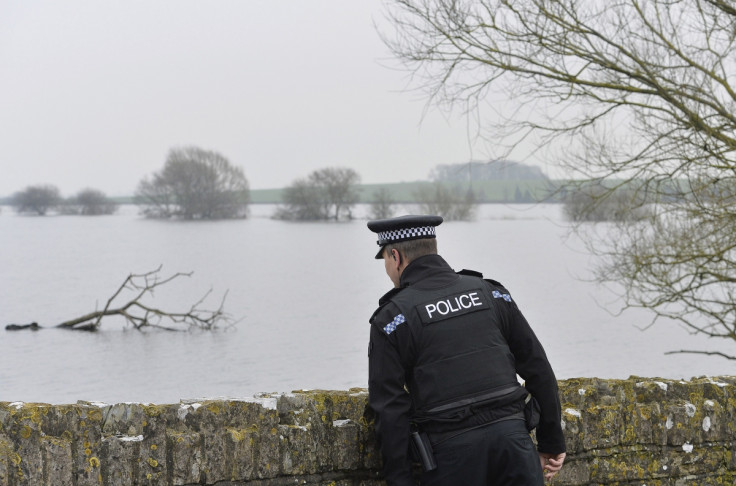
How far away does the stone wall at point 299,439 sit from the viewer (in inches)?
129

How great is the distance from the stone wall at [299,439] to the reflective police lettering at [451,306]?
58cm

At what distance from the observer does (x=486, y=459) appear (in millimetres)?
3301

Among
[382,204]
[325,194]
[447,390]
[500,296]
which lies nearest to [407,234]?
[500,296]

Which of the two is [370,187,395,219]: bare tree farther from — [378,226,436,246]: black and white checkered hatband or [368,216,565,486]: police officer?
[368,216,565,486]: police officer

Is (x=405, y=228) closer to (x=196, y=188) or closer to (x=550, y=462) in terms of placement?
(x=550, y=462)

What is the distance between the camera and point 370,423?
368 centimetres

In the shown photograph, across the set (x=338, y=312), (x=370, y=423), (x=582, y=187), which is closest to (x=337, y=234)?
(x=338, y=312)

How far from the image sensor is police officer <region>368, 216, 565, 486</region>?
3.29m

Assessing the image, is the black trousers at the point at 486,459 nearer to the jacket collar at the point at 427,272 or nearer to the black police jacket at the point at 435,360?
the black police jacket at the point at 435,360

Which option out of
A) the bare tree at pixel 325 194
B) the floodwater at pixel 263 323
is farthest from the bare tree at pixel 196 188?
the floodwater at pixel 263 323

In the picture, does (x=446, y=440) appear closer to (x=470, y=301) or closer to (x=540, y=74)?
(x=470, y=301)

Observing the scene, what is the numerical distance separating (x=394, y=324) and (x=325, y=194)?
3450 inches

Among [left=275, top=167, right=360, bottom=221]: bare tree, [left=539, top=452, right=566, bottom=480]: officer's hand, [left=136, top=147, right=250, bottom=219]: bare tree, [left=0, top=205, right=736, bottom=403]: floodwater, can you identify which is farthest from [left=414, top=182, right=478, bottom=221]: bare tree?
[left=539, top=452, right=566, bottom=480]: officer's hand

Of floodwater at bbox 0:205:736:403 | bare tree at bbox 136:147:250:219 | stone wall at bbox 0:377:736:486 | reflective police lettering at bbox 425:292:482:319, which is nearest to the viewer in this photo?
stone wall at bbox 0:377:736:486
